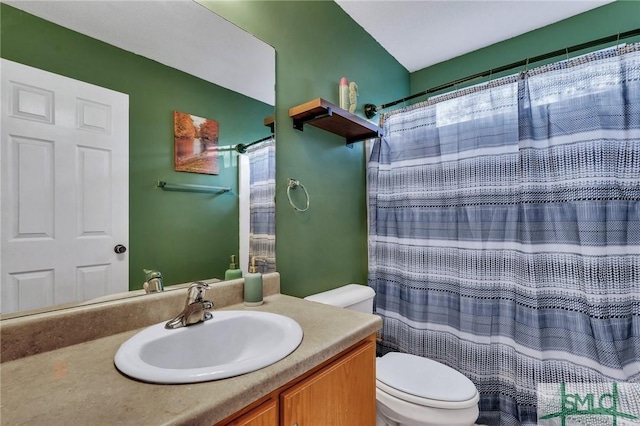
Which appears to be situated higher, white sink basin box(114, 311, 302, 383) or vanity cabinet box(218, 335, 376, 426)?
white sink basin box(114, 311, 302, 383)

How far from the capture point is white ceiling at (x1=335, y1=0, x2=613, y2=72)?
1.71 meters

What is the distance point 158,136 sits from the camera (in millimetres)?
990

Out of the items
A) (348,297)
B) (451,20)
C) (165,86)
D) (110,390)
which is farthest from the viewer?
(451,20)

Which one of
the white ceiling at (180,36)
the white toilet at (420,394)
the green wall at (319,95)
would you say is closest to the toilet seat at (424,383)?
the white toilet at (420,394)

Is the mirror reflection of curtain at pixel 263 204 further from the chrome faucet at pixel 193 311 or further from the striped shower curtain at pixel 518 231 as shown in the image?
the striped shower curtain at pixel 518 231

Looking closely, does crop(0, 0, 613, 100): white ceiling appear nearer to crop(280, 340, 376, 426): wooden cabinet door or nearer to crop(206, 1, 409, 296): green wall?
crop(206, 1, 409, 296): green wall

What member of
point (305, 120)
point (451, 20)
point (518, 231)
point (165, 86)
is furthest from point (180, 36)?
point (518, 231)

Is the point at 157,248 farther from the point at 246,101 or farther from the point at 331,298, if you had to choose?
the point at 331,298

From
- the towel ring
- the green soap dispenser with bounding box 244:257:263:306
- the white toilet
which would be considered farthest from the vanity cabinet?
the towel ring

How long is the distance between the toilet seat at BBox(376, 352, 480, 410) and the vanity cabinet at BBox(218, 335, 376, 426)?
321 millimetres

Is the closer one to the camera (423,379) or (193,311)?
(193,311)

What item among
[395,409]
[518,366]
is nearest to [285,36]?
[395,409]

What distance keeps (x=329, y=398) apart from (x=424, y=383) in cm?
70

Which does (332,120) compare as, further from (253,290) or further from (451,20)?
(451,20)
